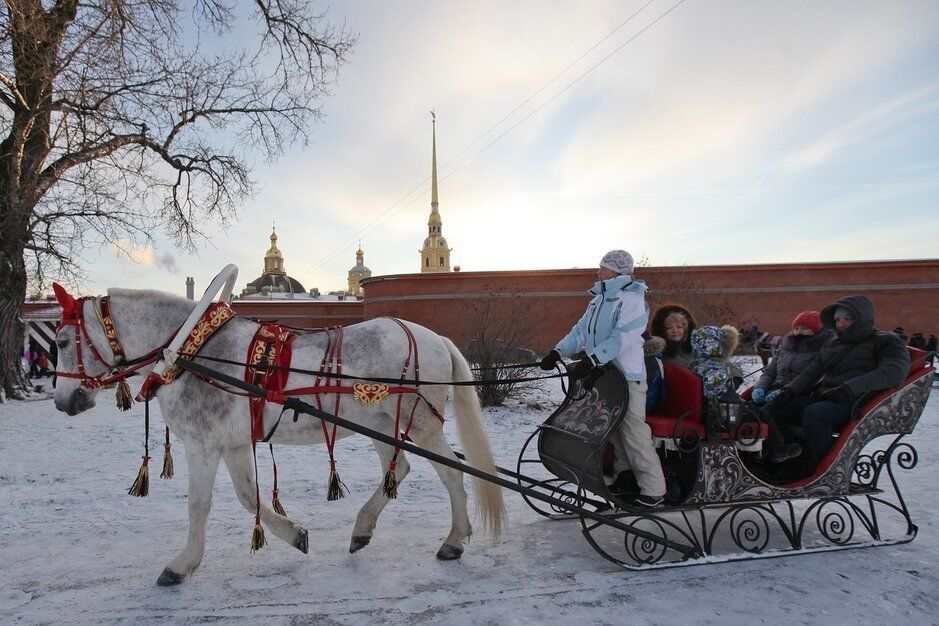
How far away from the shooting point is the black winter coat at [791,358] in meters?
4.51

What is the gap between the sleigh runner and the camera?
3.37 m

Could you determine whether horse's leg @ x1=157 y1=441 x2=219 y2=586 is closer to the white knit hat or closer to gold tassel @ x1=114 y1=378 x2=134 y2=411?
gold tassel @ x1=114 y1=378 x2=134 y2=411

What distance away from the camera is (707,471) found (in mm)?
3631

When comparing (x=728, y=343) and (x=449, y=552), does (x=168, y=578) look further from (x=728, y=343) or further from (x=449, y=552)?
(x=728, y=343)

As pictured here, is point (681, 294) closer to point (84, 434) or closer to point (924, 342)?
point (924, 342)

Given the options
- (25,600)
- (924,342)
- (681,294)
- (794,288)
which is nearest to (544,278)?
(681,294)

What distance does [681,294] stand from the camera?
19078 mm

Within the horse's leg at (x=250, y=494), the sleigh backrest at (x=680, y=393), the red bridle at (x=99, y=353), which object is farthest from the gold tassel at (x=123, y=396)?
the sleigh backrest at (x=680, y=393)

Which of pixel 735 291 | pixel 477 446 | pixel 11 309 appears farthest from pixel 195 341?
pixel 735 291

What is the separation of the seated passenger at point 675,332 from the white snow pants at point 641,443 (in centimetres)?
76

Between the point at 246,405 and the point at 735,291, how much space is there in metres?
22.9

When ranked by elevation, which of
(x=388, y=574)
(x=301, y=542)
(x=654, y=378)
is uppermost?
(x=654, y=378)

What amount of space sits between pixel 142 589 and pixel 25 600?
0.55 metres

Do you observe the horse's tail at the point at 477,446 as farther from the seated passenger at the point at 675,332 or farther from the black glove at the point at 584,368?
the seated passenger at the point at 675,332
